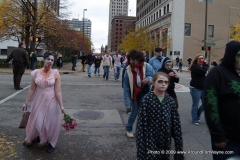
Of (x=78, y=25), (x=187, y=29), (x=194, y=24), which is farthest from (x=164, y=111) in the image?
(x=78, y=25)

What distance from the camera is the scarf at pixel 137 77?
16.4ft

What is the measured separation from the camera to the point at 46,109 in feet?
13.7

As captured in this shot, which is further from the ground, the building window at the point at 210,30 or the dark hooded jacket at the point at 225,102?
the building window at the point at 210,30

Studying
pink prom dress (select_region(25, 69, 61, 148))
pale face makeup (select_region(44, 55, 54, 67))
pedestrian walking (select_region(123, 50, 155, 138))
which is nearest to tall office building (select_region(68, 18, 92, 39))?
pedestrian walking (select_region(123, 50, 155, 138))

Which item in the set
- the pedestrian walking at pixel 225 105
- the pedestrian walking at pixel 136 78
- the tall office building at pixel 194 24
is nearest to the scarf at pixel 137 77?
the pedestrian walking at pixel 136 78

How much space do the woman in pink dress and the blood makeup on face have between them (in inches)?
75.5

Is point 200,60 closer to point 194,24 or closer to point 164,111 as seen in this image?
point 164,111

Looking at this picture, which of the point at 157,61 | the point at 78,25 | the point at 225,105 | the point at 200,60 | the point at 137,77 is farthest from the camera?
the point at 78,25

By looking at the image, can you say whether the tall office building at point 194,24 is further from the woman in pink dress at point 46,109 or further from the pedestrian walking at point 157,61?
the woman in pink dress at point 46,109

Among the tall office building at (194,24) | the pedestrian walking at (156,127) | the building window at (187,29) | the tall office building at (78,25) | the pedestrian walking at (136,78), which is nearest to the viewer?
the pedestrian walking at (156,127)

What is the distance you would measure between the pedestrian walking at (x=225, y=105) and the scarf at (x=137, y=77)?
245 cm

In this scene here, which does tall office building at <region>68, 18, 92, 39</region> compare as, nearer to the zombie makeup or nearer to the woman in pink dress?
the zombie makeup

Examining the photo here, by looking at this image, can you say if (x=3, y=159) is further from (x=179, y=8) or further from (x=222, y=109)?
(x=179, y=8)

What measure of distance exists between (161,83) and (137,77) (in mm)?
1949
